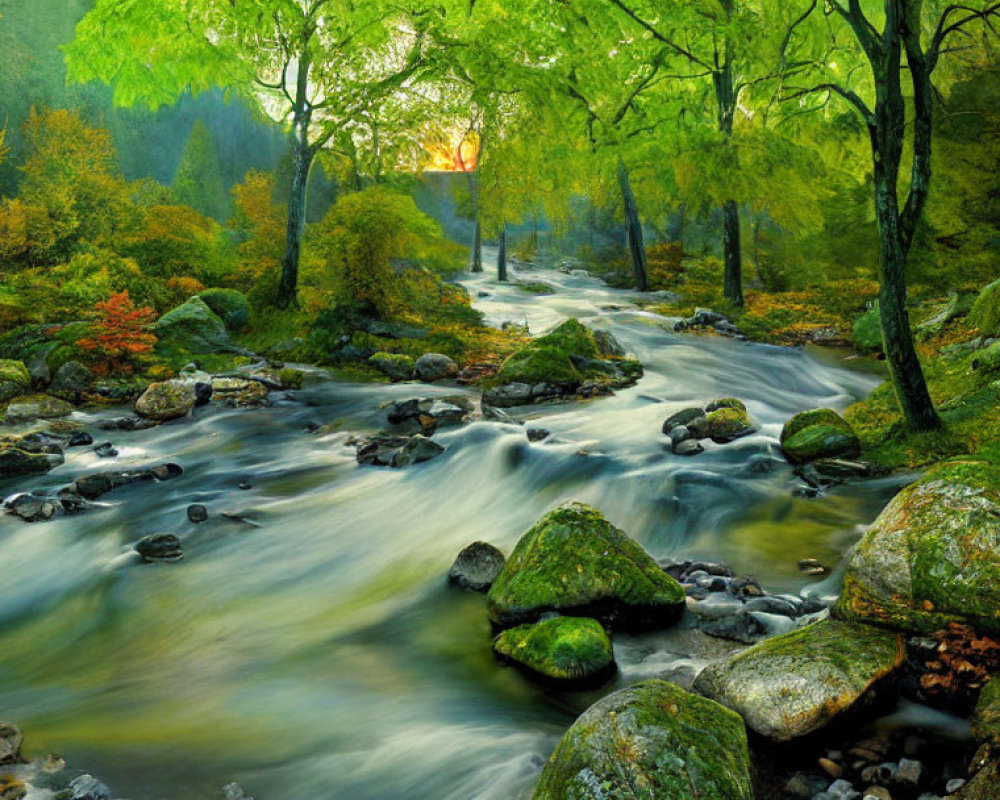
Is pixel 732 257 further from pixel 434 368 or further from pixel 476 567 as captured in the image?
pixel 476 567

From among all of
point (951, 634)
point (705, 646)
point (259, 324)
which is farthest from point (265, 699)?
point (259, 324)

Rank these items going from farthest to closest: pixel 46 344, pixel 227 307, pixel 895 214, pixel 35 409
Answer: pixel 227 307 < pixel 46 344 < pixel 35 409 < pixel 895 214

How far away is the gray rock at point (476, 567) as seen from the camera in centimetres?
552

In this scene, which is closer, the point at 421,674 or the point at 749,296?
A: the point at 421,674

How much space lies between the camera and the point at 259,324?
1652 cm

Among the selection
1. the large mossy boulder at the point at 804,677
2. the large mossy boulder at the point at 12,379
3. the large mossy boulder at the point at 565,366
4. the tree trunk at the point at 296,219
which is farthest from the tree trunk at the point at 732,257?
the large mossy boulder at the point at 12,379

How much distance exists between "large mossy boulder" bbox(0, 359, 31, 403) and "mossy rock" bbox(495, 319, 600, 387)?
8331mm

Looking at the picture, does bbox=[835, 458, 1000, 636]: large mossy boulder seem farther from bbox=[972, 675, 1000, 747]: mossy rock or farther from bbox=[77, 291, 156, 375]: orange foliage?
bbox=[77, 291, 156, 375]: orange foliage

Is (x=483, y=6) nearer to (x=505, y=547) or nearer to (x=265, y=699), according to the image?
(x=505, y=547)

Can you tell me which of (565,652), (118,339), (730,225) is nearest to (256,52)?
(118,339)

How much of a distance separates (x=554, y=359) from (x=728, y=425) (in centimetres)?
402

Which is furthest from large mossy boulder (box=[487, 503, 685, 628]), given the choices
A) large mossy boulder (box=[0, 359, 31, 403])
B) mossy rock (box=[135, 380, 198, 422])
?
large mossy boulder (box=[0, 359, 31, 403])

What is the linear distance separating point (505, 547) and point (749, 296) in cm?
1744

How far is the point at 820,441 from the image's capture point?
23.9 ft
